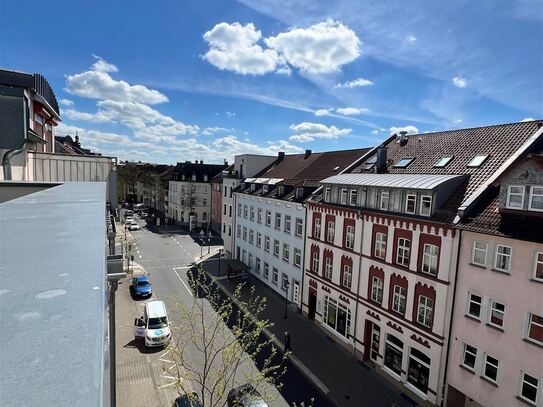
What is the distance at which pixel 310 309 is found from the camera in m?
25.0

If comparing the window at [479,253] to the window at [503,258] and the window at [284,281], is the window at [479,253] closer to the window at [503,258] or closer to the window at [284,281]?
the window at [503,258]

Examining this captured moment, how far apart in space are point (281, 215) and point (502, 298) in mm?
17601

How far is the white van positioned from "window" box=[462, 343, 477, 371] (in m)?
14.7

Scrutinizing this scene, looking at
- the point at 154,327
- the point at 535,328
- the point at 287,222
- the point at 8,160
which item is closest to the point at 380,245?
the point at 535,328

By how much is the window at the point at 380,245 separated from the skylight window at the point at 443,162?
492 cm

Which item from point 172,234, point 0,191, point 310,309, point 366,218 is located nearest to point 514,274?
point 366,218

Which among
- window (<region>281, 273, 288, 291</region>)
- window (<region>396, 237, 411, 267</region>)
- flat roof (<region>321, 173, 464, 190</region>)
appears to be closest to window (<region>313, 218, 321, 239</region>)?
flat roof (<region>321, 173, 464, 190</region>)

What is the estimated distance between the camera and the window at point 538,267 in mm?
12477

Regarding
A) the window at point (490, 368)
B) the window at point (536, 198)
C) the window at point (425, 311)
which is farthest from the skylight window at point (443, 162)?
the window at point (490, 368)

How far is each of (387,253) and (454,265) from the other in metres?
3.68

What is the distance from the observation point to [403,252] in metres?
17.5

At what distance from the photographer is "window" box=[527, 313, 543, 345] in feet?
41.1

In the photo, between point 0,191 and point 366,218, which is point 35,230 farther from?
point 366,218

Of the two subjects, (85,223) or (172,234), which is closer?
(85,223)
